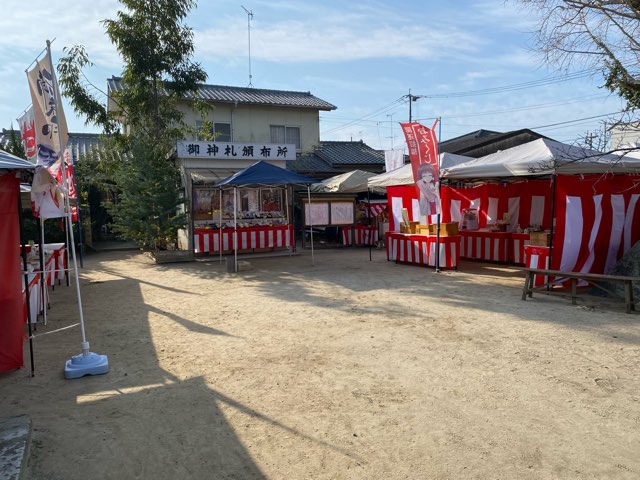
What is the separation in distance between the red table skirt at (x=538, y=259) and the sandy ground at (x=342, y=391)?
812mm

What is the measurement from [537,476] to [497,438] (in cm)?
41

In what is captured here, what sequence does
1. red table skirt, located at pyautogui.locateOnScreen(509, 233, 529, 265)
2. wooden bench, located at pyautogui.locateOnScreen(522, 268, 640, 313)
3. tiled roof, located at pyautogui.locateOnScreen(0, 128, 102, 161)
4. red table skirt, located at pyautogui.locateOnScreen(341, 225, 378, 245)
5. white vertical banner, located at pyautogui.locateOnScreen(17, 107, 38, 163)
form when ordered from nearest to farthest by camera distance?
wooden bench, located at pyautogui.locateOnScreen(522, 268, 640, 313) < white vertical banner, located at pyautogui.locateOnScreen(17, 107, 38, 163) < red table skirt, located at pyautogui.locateOnScreen(509, 233, 529, 265) < red table skirt, located at pyautogui.locateOnScreen(341, 225, 378, 245) < tiled roof, located at pyautogui.locateOnScreen(0, 128, 102, 161)

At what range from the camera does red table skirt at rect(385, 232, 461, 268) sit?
31.2 ft

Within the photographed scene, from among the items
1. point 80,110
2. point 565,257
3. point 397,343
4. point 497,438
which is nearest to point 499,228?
point 565,257

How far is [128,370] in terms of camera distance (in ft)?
13.9

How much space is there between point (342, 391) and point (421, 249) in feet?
22.2

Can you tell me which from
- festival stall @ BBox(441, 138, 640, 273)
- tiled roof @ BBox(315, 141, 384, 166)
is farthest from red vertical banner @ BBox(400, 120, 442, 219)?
tiled roof @ BBox(315, 141, 384, 166)

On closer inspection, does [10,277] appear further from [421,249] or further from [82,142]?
[82,142]

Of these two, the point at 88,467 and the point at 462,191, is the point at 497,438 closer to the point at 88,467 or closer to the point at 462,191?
the point at 88,467

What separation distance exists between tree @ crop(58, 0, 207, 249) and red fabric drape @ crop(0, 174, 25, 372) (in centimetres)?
769

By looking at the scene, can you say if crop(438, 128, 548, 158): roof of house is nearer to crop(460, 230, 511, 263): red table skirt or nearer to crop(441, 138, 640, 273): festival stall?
crop(460, 230, 511, 263): red table skirt

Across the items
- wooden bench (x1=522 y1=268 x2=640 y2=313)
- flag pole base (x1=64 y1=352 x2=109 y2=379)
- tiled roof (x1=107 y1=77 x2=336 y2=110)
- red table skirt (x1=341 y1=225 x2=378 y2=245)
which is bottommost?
flag pole base (x1=64 y1=352 x2=109 y2=379)

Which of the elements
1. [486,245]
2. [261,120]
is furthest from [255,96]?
[486,245]

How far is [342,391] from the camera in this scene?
3.67 m
